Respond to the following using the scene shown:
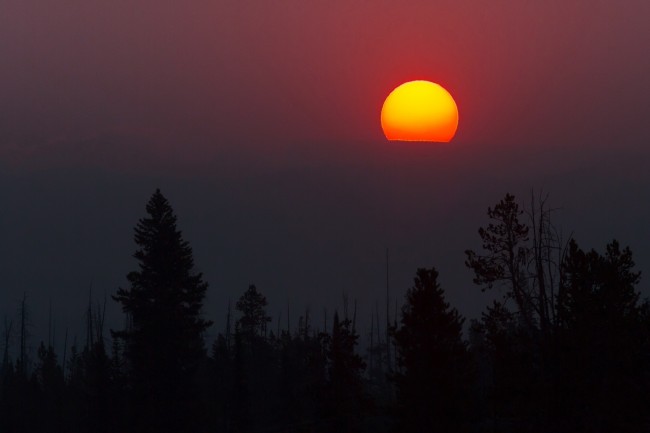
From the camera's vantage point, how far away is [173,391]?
63.3m

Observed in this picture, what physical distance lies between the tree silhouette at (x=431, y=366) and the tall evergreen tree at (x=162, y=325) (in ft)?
82.3

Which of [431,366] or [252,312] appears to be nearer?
[431,366]

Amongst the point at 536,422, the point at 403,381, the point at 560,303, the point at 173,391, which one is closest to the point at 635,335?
the point at 560,303

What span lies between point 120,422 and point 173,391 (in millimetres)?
6877

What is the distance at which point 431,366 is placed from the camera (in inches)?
1629

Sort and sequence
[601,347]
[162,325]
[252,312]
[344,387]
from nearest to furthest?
1. [601,347]
2. [344,387]
3. [162,325]
4. [252,312]

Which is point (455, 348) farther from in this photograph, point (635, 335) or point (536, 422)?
point (635, 335)

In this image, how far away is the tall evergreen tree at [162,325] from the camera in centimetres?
6312

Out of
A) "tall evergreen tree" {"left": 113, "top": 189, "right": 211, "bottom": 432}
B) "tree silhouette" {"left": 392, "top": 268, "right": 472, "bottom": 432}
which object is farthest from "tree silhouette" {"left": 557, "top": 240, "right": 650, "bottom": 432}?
"tall evergreen tree" {"left": 113, "top": 189, "right": 211, "bottom": 432}

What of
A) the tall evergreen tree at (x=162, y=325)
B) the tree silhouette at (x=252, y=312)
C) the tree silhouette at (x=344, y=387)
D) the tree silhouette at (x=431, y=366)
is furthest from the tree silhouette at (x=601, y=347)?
the tree silhouette at (x=252, y=312)

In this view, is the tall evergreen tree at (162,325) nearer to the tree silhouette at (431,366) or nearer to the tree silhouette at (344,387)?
the tree silhouette at (344,387)

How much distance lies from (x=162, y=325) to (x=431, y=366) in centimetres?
2729

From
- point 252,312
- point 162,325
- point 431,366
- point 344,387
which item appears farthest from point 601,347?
point 252,312

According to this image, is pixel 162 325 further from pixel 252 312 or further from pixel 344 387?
pixel 252 312
